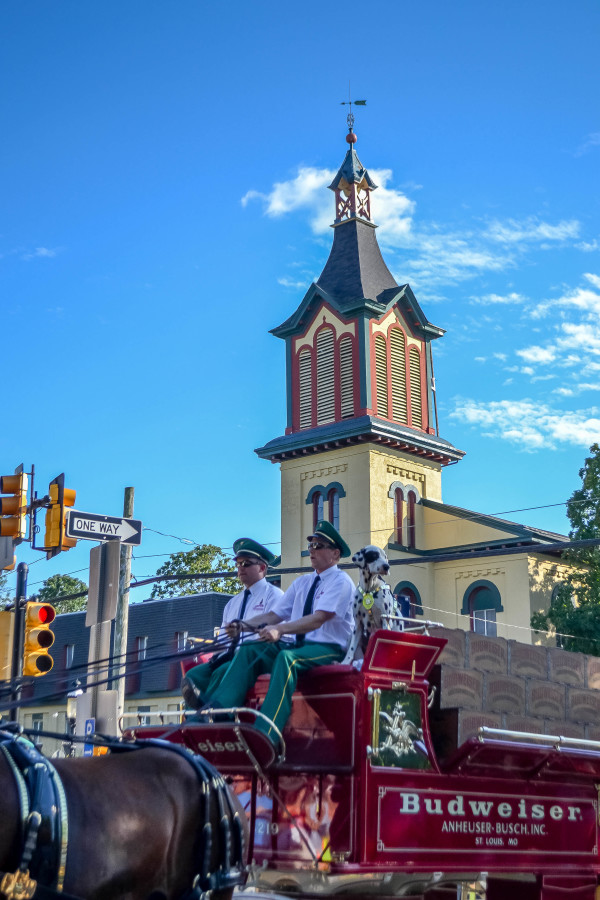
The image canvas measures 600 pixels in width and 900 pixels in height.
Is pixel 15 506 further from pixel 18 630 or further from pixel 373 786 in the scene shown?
pixel 373 786

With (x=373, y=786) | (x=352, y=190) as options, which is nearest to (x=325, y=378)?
(x=352, y=190)

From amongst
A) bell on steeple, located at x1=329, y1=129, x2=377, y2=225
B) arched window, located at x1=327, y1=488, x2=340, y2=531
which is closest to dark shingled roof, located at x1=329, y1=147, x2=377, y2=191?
bell on steeple, located at x1=329, y1=129, x2=377, y2=225

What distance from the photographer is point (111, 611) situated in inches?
498

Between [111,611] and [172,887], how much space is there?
25.4 feet

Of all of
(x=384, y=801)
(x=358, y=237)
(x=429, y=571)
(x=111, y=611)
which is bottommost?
(x=384, y=801)

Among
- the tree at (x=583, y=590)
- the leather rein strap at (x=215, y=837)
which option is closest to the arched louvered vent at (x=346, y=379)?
the tree at (x=583, y=590)

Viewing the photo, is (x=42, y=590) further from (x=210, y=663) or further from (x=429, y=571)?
(x=210, y=663)

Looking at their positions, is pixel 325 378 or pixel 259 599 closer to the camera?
pixel 259 599

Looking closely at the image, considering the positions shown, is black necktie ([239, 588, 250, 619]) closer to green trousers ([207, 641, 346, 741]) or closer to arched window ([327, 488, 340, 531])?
green trousers ([207, 641, 346, 741])

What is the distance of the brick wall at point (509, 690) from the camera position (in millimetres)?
7273

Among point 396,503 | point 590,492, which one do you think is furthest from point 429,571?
point 590,492

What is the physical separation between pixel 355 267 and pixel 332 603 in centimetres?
3285

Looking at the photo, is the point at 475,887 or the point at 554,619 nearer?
the point at 475,887

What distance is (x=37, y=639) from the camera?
1139 centimetres
